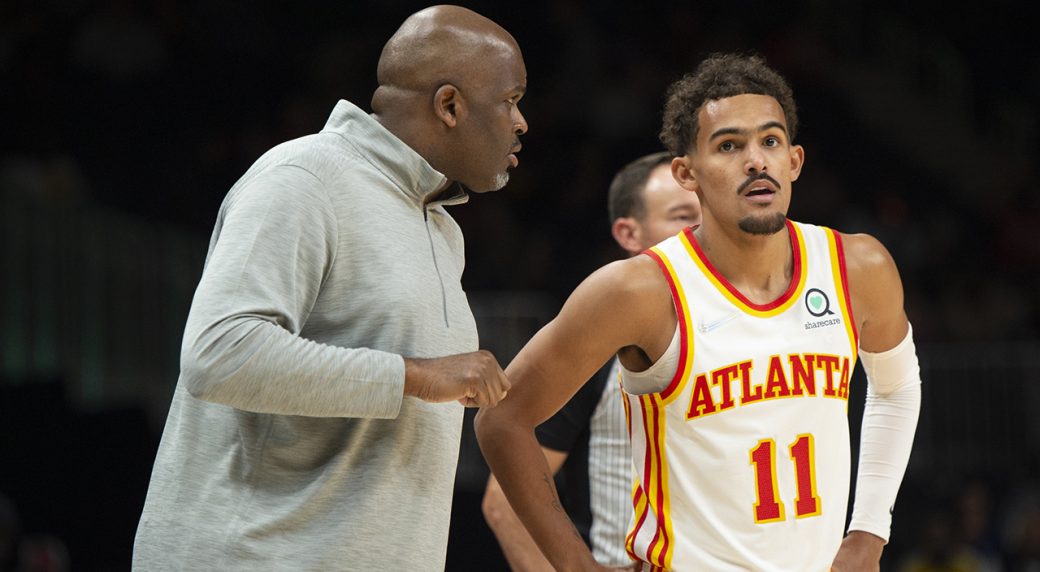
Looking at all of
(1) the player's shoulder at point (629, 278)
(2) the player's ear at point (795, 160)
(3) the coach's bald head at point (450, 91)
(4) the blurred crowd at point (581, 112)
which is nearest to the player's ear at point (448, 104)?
(3) the coach's bald head at point (450, 91)

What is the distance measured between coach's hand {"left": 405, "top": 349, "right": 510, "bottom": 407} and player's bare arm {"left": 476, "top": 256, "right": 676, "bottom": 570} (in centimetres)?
49

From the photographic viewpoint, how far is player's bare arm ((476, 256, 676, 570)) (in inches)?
113

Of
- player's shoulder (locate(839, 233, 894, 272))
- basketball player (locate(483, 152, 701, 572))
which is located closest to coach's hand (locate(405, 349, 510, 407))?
player's shoulder (locate(839, 233, 894, 272))

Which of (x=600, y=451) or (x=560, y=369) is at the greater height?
(x=560, y=369)

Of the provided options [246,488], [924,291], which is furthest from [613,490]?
[924,291]

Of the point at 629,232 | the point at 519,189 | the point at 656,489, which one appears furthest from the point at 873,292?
the point at 519,189

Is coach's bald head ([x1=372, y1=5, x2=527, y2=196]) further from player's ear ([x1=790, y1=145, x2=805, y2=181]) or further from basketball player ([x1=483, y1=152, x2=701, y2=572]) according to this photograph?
basketball player ([x1=483, y1=152, x2=701, y2=572])

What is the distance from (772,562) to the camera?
109 inches

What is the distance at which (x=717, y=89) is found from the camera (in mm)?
3051

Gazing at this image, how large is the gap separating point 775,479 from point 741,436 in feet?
0.37

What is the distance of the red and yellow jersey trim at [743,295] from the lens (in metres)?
2.92

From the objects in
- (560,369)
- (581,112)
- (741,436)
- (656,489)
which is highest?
(581,112)

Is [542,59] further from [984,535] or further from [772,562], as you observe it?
[772,562]

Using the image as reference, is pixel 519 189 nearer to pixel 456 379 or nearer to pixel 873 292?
pixel 873 292
